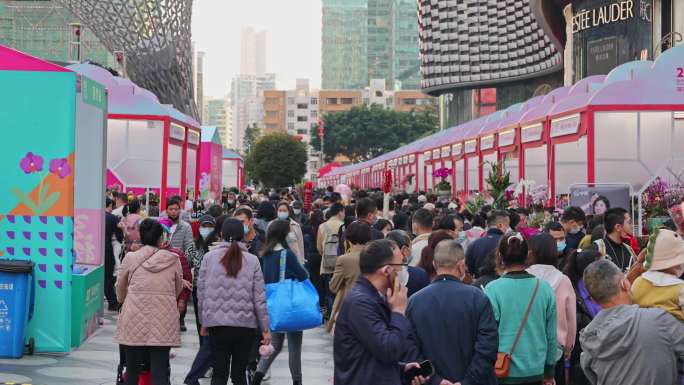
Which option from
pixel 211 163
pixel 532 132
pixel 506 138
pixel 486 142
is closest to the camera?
pixel 532 132

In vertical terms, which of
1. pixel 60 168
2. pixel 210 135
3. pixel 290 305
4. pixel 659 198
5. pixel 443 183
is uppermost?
pixel 210 135

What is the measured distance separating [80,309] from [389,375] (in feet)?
21.4

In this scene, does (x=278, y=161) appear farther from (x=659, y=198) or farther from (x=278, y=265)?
(x=278, y=265)

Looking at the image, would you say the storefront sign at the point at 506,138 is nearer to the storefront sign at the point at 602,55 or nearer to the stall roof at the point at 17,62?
the stall roof at the point at 17,62

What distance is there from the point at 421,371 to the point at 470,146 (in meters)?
23.5

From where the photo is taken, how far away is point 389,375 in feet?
16.6

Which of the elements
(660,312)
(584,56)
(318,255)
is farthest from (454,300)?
(584,56)

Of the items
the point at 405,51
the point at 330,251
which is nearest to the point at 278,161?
the point at 330,251

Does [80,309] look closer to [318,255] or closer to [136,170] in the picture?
[318,255]

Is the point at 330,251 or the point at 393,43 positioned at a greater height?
the point at 393,43

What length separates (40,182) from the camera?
10.4 m

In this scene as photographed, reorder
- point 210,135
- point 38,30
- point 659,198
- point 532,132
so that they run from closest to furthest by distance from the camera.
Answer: point 659,198 → point 532,132 → point 210,135 → point 38,30

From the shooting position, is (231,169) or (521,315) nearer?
(521,315)

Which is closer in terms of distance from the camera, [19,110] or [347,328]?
[347,328]
